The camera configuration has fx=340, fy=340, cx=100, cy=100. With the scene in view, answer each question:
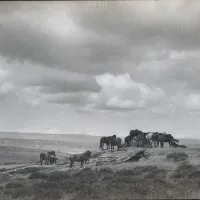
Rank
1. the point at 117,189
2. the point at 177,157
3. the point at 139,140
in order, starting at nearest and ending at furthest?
the point at 117,189
the point at 177,157
the point at 139,140

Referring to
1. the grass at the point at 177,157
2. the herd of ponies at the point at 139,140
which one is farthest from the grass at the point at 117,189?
the herd of ponies at the point at 139,140

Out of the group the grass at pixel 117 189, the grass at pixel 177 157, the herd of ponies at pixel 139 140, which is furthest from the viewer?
the herd of ponies at pixel 139 140

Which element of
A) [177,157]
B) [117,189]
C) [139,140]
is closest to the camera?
[117,189]

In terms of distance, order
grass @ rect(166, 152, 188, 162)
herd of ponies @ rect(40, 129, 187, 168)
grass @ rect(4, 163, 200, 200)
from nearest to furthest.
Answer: grass @ rect(4, 163, 200, 200)
grass @ rect(166, 152, 188, 162)
herd of ponies @ rect(40, 129, 187, 168)

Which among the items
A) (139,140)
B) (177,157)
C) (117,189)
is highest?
(139,140)

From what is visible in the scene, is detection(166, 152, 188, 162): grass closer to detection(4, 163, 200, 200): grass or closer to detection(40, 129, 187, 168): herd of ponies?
detection(4, 163, 200, 200): grass

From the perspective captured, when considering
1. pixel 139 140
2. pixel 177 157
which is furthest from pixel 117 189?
pixel 139 140

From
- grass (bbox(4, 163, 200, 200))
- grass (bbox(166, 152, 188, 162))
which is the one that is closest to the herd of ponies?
grass (bbox(166, 152, 188, 162))

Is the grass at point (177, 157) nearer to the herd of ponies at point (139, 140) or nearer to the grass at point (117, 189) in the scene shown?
the grass at point (117, 189)

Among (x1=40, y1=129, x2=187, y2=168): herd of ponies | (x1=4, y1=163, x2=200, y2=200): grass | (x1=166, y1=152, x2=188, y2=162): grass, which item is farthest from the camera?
(x1=40, y1=129, x2=187, y2=168): herd of ponies

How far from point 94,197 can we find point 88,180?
5817 millimetres

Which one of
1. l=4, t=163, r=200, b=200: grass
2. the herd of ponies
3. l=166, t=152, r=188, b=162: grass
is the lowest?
l=4, t=163, r=200, b=200: grass

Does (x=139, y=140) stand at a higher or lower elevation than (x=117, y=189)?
higher

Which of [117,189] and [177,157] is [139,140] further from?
[117,189]
